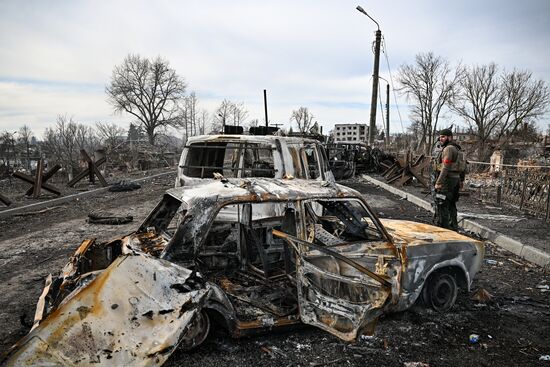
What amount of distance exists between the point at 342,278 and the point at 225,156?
389 cm

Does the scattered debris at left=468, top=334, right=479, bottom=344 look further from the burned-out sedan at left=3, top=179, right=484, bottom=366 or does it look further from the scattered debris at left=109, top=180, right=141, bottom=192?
the scattered debris at left=109, top=180, right=141, bottom=192

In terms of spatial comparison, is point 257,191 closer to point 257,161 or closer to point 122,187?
point 257,161

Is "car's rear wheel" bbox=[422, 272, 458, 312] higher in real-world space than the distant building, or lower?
lower

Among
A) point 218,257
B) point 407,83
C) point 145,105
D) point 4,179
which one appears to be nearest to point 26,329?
point 218,257

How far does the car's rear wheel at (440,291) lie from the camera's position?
3684 millimetres

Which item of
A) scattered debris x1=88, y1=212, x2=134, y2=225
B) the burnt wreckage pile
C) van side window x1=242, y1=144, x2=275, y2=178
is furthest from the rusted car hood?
the burnt wreckage pile

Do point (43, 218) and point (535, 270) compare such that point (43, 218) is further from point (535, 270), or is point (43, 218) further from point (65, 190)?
point (535, 270)

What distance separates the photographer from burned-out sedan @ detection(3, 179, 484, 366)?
2201mm

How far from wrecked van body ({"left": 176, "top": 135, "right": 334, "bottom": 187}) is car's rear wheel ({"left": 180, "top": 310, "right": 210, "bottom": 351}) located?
7.73 feet

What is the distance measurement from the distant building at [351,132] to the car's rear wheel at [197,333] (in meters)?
23.6

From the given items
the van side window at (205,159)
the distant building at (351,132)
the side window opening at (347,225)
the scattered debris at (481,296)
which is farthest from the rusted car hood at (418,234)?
the distant building at (351,132)

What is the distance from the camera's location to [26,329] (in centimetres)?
330

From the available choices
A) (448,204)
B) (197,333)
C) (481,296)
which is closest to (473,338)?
(481,296)

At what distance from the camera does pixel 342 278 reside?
2.94 m
